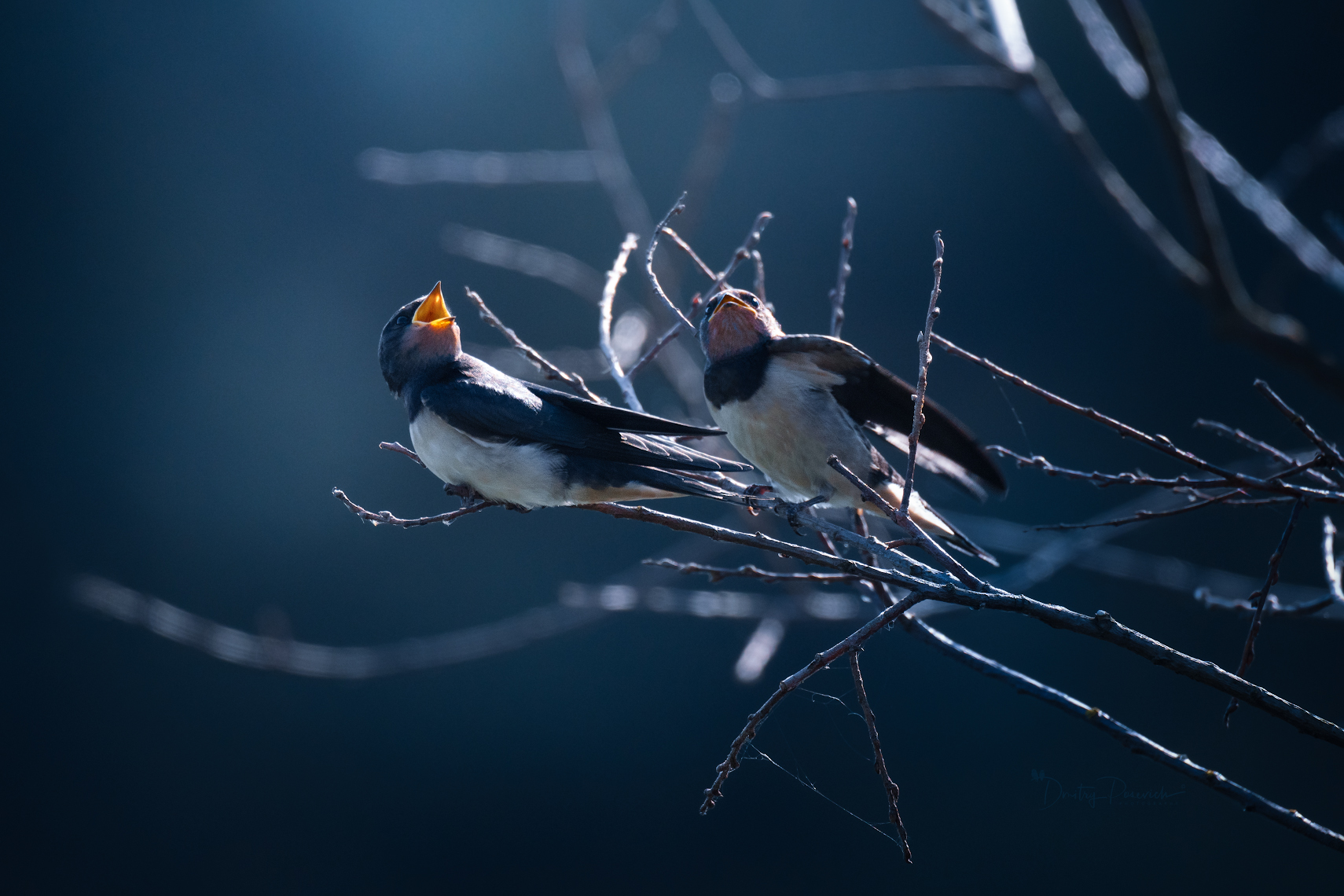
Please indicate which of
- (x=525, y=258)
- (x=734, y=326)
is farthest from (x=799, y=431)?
(x=525, y=258)

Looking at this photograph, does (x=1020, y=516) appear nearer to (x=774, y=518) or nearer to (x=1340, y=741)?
(x=774, y=518)

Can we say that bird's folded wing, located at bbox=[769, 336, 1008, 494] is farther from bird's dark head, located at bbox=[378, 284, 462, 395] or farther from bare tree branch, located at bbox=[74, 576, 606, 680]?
bare tree branch, located at bbox=[74, 576, 606, 680]

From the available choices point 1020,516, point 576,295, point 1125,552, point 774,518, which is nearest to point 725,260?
point 576,295

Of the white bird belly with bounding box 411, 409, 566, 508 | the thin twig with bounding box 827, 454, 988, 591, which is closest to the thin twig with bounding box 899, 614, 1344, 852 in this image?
the thin twig with bounding box 827, 454, 988, 591

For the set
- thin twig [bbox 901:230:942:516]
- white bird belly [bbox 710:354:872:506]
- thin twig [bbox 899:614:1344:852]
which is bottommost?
thin twig [bbox 899:614:1344:852]

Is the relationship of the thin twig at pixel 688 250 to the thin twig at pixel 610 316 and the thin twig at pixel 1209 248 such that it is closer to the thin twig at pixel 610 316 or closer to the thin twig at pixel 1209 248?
the thin twig at pixel 610 316

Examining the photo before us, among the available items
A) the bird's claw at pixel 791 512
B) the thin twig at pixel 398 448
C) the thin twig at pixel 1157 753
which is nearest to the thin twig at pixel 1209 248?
the bird's claw at pixel 791 512

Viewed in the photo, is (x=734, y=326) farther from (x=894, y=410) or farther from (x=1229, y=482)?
(x=1229, y=482)
